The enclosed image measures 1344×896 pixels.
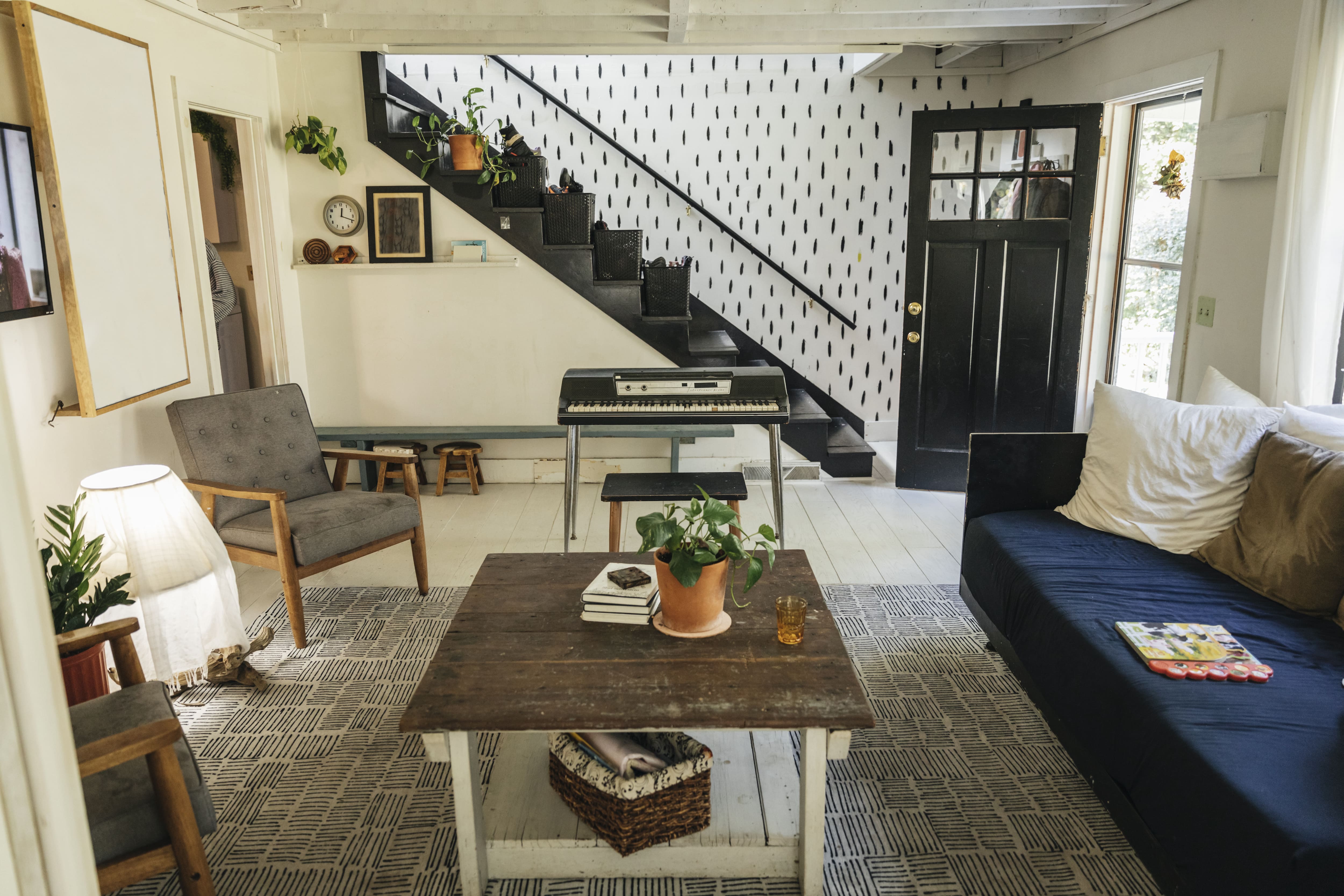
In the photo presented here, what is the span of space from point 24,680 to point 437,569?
151 inches

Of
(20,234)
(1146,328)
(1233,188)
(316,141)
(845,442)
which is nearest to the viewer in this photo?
(20,234)

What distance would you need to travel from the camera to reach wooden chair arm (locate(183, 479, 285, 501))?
333 cm

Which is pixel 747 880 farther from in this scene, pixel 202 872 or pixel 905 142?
pixel 905 142

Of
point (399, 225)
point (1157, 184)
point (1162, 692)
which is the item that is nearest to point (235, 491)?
point (399, 225)

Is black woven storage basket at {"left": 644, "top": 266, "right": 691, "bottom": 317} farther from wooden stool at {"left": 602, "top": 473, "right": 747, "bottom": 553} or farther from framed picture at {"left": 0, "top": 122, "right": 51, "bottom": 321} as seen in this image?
framed picture at {"left": 0, "top": 122, "right": 51, "bottom": 321}

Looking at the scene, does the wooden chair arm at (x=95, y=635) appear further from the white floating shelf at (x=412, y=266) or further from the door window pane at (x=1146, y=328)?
the door window pane at (x=1146, y=328)

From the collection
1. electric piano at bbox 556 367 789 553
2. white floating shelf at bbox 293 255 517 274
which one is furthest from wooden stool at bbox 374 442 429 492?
electric piano at bbox 556 367 789 553

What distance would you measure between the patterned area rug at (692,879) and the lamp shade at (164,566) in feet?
0.73

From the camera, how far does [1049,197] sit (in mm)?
4879

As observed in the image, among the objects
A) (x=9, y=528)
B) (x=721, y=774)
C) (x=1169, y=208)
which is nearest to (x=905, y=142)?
(x=1169, y=208)

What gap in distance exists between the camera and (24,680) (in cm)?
48

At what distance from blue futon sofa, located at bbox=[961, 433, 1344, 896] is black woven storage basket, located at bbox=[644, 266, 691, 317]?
8.16 ft

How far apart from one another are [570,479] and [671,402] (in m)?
0.56

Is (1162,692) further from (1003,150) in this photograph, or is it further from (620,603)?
(1003,150)
